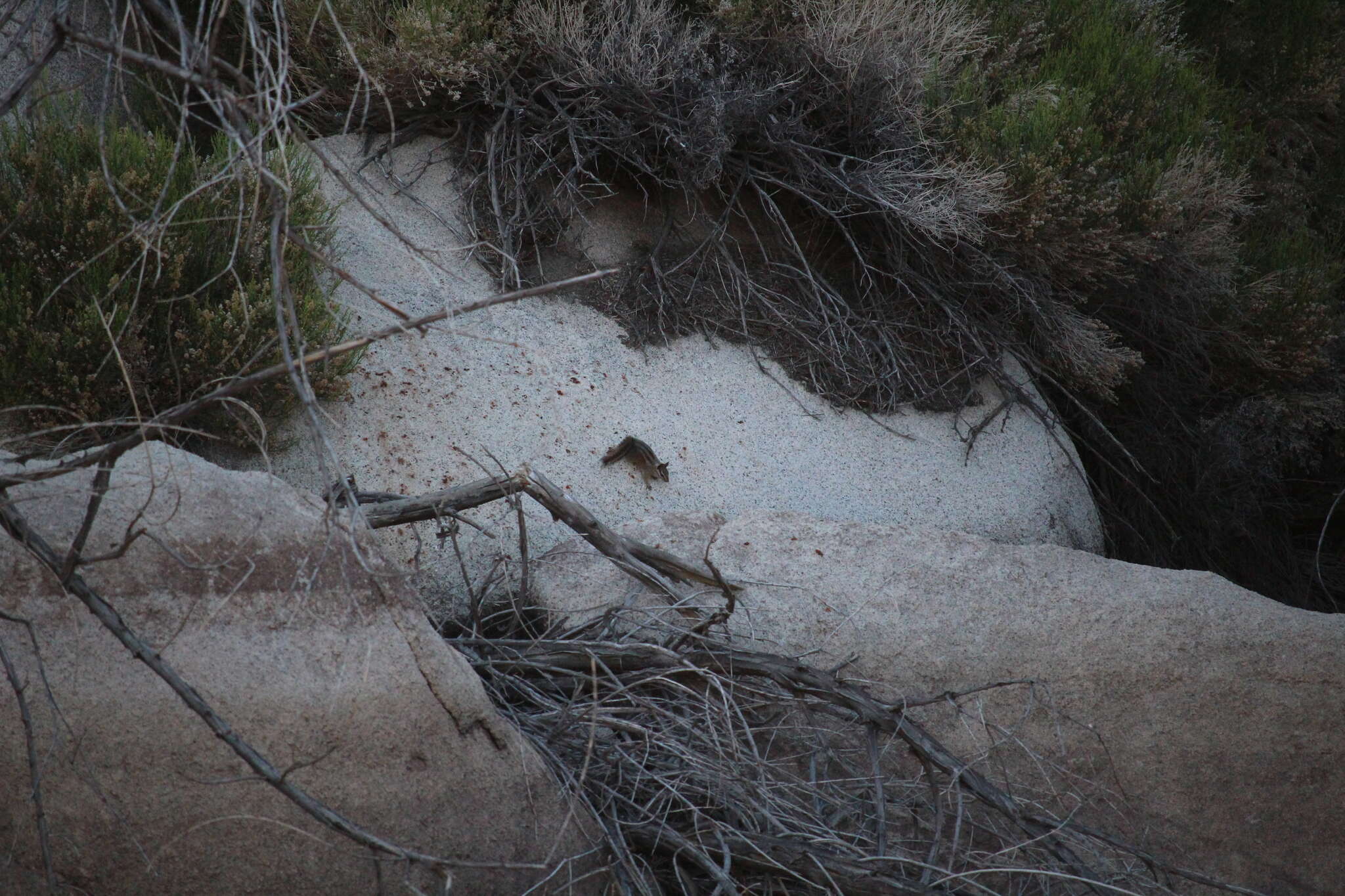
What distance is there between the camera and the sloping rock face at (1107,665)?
8.91 ft

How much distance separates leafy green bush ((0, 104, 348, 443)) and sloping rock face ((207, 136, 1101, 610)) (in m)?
0.41

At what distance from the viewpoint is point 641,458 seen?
12.9ft

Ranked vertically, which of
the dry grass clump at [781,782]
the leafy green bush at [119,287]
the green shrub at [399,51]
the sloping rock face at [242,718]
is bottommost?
the dry grass clump at [781,782]

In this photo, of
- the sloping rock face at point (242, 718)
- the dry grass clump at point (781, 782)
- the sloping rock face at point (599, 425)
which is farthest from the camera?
the sloping rock face at point (599, 425)

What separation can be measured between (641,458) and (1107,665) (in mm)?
1774

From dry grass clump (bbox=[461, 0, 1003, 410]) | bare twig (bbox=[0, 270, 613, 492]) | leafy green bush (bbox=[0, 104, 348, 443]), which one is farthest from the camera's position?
dry grass clump (bbox=[461, 0, 1003, 410])

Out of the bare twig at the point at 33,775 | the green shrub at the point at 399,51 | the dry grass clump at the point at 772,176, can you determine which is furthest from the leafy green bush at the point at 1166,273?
the bare twig at the point at 33,775

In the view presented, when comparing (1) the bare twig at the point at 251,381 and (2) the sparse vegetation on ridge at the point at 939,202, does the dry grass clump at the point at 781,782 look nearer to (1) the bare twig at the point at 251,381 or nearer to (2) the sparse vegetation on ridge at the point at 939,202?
(1) the bare twig at the point at 251,381

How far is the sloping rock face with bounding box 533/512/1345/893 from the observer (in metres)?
2.72

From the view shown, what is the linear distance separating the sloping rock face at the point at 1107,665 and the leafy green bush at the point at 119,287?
118 centimetres

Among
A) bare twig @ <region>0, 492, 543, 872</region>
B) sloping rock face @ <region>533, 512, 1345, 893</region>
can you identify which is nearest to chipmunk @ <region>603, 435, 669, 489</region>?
sloping rock face @ <region>533, 512, 1345, 893</region>

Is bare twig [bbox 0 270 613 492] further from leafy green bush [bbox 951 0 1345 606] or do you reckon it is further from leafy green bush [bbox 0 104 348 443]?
leafy green bush [bbox 951 0 1345 606]

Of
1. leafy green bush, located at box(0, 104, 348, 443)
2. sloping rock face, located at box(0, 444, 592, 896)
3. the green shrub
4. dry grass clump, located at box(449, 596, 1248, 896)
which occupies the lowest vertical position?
dry grass clump, located at box(449, 596, 1248, 896)

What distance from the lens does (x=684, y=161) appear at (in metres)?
4.43
